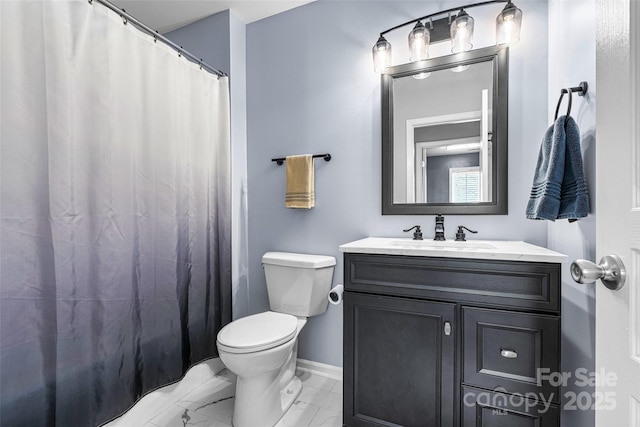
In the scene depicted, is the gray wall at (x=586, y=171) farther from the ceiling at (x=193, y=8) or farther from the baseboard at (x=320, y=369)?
the ceiling at (x=193, y=8)

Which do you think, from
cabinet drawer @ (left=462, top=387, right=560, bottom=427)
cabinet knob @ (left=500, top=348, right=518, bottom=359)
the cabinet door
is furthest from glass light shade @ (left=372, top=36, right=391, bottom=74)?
cabinet drawer @ (left=462, top=387, right=560, bottom=427)

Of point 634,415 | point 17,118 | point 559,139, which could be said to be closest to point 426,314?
point 634,415

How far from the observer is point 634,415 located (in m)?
0.50

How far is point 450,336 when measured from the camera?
1172 mm

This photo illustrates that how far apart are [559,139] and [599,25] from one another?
1.88 feet

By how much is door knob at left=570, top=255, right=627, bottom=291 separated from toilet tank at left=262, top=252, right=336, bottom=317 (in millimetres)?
1268

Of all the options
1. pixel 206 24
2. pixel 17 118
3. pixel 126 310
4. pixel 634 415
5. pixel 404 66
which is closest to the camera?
pixel 634 415

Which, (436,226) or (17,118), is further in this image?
(436,226)

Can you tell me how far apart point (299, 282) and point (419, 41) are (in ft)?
4.96

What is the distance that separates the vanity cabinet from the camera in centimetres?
106

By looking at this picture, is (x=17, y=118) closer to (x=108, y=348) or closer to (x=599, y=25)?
(x=108, y=348)

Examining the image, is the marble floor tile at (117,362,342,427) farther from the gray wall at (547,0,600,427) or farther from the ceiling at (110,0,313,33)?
the ceiling at (110,0,313,33)

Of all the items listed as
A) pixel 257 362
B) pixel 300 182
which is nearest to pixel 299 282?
pixel 257 362

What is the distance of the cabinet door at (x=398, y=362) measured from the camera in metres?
1.18
